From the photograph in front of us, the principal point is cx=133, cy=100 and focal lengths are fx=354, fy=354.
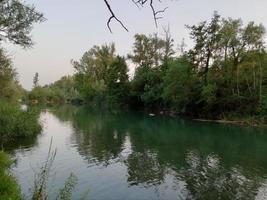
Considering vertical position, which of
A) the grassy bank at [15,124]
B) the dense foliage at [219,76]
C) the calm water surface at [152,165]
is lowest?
the calm water surface at [152,165]

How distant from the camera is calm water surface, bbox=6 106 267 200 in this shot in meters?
14.7

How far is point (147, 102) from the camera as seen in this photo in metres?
72.6

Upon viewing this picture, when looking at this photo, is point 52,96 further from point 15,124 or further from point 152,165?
point 152,165

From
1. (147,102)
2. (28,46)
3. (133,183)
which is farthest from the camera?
(147,102)

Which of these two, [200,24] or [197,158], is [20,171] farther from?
[200,24]

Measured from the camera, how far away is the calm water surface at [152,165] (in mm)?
14703

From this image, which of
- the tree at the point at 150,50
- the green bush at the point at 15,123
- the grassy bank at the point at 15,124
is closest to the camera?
the grassy bank at the point at 15,124

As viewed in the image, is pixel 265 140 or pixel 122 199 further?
pixel 265 140

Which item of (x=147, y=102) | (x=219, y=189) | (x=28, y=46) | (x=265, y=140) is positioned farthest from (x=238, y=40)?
(x=219, y=189)

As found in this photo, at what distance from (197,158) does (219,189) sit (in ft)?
22.8

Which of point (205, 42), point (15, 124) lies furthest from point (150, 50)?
point (15, 124)

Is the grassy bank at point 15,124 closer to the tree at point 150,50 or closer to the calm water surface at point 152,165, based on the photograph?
the calm water surface at point 152,165

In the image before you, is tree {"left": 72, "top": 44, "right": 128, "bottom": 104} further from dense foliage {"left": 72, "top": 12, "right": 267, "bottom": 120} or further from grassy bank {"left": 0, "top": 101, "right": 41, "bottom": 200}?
grassy bank {"left": 0, "top": 101, "right": 41, "bottom": 200}

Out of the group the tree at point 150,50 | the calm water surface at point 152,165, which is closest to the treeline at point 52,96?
the tree at point 150,50
